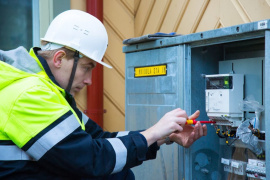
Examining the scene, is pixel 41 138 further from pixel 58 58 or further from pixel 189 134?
pixel 189 134

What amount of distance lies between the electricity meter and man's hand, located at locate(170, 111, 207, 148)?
0.08 m

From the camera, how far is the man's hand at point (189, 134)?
1783 millimetres

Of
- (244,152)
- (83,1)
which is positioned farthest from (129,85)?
(83,1)

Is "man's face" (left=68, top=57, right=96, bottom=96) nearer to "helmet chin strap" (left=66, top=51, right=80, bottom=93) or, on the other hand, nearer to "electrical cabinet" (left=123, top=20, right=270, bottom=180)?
"helmet chin strap" (left=66, top=51, right=80, bottom=93)

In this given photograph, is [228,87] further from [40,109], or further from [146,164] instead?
[40,109]

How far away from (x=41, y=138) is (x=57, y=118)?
0.32ft

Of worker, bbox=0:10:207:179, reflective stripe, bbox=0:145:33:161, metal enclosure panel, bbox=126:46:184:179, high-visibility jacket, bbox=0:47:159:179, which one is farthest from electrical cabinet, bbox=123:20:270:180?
reflective stripe, bbox=0:145:33:161

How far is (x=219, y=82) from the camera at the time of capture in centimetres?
178

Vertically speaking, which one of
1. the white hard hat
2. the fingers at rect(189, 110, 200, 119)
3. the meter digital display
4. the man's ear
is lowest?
the fingers at rect(189, 110, 200, 119)

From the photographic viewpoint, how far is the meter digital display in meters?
1.74

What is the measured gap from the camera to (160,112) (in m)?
1.98

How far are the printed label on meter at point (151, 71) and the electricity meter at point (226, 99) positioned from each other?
0.91 feet

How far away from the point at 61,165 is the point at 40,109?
24cm

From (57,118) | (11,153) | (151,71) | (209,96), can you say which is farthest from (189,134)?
(11,153)
